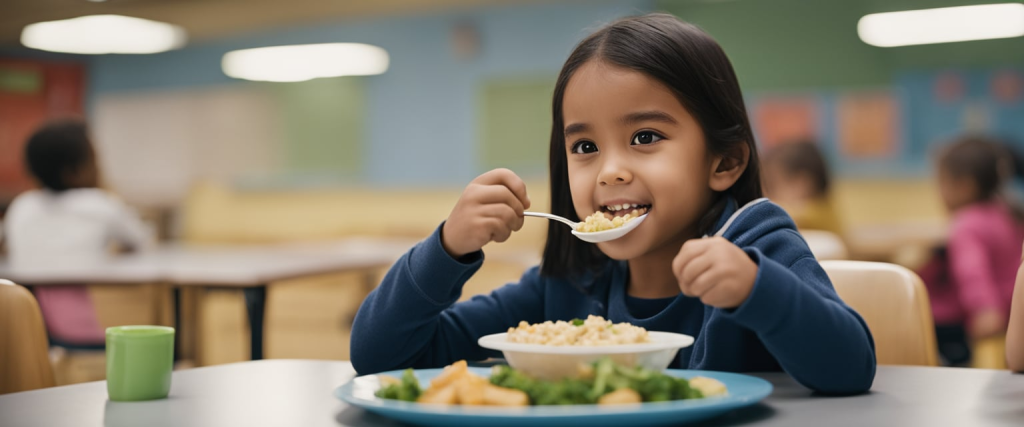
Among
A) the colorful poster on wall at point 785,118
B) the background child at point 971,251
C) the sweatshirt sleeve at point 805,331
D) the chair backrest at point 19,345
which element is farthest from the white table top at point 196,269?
the colorful poster on wall at point 785,118

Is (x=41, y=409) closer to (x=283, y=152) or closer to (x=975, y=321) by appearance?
(x=975, y=321)

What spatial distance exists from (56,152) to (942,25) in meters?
5.29

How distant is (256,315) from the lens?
2.91 meters

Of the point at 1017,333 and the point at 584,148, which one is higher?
the point at 584,148

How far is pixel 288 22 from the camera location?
7.71 metres

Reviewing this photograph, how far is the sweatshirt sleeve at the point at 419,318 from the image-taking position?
43.0 inches

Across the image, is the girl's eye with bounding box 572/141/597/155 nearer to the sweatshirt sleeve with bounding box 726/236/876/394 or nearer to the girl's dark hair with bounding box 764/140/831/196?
the sweatshirt sleeve with bounding box 726/236/876/394

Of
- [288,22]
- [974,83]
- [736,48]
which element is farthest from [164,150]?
[974,83]

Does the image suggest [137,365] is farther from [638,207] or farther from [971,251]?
[971,251]

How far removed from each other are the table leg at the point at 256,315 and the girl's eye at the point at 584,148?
1.93m

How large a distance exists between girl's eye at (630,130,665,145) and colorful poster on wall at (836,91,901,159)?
17.9 ft

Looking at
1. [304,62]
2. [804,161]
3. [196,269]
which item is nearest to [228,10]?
[304,62]

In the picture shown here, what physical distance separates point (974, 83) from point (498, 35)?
3.30 m

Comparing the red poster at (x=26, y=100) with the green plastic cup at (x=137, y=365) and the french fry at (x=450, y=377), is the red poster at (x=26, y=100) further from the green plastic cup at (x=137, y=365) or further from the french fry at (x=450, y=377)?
the french fry at (x=450, y=377)
